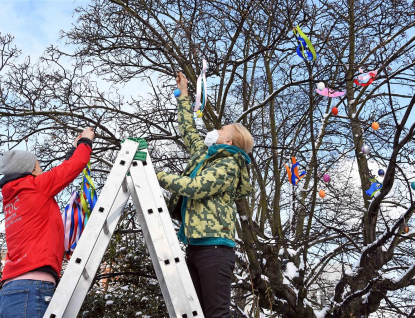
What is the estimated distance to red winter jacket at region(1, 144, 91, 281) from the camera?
2.07 m

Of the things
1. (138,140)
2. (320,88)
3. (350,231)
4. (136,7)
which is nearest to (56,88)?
(136,7)

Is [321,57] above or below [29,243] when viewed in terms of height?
above

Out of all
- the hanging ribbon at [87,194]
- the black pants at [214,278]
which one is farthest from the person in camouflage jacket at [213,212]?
the hanging ribbon at [87,194]

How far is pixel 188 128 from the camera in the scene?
8.70 ft

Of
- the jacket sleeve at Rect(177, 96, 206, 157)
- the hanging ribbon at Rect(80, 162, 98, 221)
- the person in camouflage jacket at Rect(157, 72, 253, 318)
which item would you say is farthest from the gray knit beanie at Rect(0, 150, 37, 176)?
the jacket sleeve at Rect(177, 96, 206, 157)

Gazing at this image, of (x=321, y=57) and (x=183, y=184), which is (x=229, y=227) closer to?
(x=183, y=184)

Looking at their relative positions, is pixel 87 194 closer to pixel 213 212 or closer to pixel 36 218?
pixel 36 218

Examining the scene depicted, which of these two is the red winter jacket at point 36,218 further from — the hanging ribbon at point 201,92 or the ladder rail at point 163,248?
the hanging ribbon at point 201,92

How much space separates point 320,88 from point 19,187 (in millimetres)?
3261

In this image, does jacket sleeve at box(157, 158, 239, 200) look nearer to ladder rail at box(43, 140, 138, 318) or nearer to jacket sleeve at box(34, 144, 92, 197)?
ladder rail at box(43, 140, 138, 318)

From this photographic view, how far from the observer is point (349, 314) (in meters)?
5.43

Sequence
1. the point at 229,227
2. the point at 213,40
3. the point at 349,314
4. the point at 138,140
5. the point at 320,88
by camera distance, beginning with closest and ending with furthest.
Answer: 1. the point at 138,140
2. the point at 229,227
3. the point at 320,88
4. the point at 213,40
5. the point at 349,314

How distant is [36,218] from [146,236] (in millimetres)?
631

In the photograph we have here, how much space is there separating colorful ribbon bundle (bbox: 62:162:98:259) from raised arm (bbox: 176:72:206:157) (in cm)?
64
